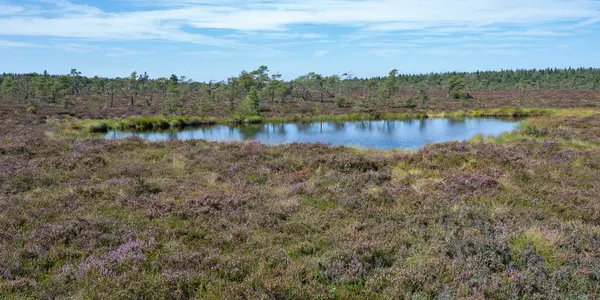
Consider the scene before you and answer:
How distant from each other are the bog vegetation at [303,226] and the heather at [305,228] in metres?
0.04

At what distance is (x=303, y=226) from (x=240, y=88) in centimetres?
11099

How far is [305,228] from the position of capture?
9648mm

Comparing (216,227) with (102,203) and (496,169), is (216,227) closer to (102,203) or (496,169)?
(102,203)

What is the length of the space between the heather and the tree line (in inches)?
2245

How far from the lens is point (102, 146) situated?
22.0 meters

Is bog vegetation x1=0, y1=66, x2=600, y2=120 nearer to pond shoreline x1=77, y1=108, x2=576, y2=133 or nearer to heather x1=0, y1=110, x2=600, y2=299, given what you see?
pond shoreline x1=77, y1=108, x2=576, y2=133

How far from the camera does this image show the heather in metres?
6.79

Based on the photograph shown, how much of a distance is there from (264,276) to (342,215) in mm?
4164

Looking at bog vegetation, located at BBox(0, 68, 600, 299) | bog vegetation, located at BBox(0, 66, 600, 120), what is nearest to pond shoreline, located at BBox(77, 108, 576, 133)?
bog vegetation, located at BBox(0, 66, 600, 120)

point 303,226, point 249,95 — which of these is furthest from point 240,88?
point 303,226

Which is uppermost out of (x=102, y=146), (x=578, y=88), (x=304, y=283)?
(x=578, y=88)

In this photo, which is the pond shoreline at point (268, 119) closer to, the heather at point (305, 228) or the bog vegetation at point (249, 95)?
the bog vegetation at point (249, 95)

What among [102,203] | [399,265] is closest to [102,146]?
[102,203]

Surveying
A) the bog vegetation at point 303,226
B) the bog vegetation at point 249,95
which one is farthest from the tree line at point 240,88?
the bog vegetation at point 303,226
